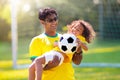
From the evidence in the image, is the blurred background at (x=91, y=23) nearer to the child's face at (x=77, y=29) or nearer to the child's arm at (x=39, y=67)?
the child's face at (x=77, y=29)

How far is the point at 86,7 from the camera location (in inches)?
448

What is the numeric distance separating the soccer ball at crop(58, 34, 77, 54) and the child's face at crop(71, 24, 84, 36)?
0.10 m

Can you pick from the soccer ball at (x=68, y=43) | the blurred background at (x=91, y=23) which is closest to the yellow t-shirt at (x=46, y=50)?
the soccer ball at (x=68, y=43)

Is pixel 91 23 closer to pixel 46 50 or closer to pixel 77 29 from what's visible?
pixel 77 29

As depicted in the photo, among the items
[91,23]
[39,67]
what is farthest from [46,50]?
[91,23]

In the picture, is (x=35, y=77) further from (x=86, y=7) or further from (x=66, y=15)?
(x=86, y=7)

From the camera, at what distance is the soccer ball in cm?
392

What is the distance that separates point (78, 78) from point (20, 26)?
19.2 ft

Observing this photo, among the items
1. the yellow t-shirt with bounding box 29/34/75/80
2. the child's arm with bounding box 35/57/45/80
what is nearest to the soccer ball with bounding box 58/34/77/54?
the yellow t-shirt with bounding box 29/34/75/80

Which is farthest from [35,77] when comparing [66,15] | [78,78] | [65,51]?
[66,15]

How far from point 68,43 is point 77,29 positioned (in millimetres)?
220

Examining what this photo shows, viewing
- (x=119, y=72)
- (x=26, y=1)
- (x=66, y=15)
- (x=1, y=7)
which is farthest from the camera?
(x=1, y=7)

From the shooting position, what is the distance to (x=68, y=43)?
3.96m

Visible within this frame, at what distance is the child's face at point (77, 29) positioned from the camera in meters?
4.08
